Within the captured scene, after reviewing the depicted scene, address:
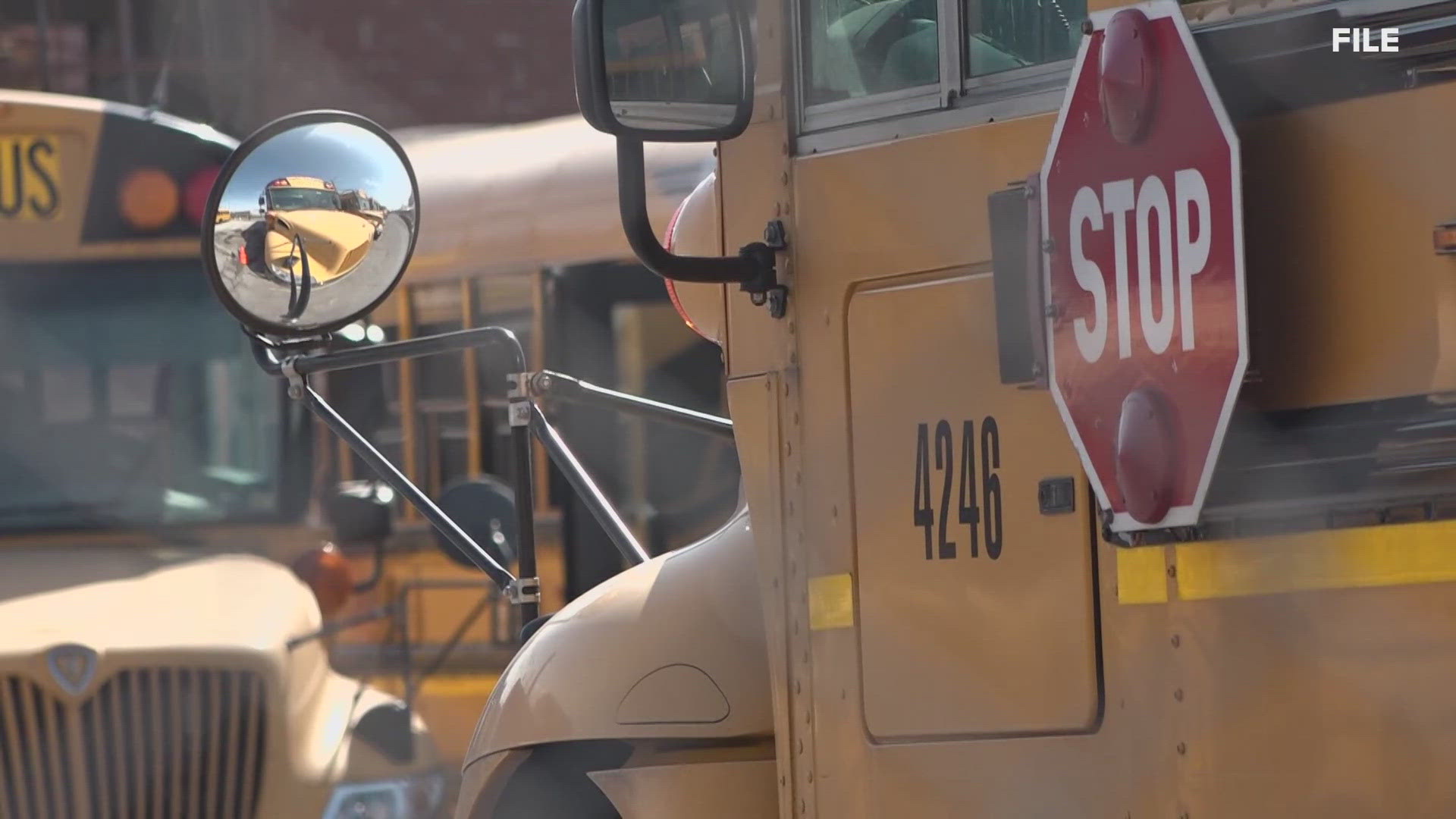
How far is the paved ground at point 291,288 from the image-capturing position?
10.0ft

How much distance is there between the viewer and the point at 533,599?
316 centimetres

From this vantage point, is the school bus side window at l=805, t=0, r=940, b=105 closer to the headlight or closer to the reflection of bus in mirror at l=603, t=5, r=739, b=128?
the reflection of bus in mirror at l=603, t=5, r=739, b=128

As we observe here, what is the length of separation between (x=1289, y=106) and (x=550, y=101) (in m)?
13.0

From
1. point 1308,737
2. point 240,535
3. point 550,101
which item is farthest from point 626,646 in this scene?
point 550,101

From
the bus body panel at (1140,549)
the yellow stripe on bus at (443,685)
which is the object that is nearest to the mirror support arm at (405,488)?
the bus body panel at (1140,549)

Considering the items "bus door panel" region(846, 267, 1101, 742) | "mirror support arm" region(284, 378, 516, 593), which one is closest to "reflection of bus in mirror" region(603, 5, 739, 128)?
"bus door panel" region(846, 267, 1101, 742)

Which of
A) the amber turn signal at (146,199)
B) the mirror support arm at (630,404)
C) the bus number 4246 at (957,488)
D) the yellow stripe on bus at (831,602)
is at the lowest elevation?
the yellow stripe on bus at (831,602)

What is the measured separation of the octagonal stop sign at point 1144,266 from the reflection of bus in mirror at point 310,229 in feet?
4.66

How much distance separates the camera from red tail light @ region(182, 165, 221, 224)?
5930 mm

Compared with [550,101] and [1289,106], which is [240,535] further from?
[550,101]

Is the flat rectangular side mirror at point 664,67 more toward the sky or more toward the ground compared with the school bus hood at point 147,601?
more toward the sky

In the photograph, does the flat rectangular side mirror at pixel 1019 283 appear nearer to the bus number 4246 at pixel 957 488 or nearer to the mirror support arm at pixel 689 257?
the bus number 4246 at pixel 957 488

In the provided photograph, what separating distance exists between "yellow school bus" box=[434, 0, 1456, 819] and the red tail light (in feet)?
11.5

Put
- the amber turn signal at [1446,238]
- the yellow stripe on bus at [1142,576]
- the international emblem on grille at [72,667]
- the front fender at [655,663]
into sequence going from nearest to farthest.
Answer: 1. the amber turn signal at [1446,238]
2. the yellow stripe on bus at [1142,576]
3. the front fender at [655,663]
4. the international emblem on grille at [72,667]
